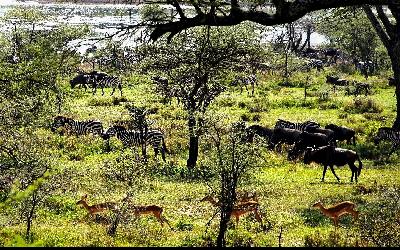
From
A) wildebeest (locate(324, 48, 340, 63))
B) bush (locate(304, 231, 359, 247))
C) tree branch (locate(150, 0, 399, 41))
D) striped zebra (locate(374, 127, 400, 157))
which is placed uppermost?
tree branch (locate(150, 0, 399, 41))

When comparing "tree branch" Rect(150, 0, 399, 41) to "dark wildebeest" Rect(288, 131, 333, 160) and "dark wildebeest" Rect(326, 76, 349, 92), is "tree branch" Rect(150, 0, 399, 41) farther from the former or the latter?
"dark wildebeest" Rect(326, 76, 349, 92)

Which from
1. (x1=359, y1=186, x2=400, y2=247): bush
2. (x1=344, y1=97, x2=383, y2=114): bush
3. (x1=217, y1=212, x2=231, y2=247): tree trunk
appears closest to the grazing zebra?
(x1=344, y1=97, x2=383, y2=114): bush

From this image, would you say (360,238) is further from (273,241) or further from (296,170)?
(296,170)

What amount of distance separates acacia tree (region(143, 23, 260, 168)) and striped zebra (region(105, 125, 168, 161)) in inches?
85.1

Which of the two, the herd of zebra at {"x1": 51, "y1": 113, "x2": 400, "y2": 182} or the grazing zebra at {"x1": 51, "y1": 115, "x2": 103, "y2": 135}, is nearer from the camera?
the herd of zebra at {"x1": 51, "y1": 113, "x2": 400, "y2": 182}

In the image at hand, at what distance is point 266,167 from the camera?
22.0 metres

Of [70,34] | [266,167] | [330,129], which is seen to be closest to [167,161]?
[266,167]

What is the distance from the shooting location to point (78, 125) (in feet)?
93.5

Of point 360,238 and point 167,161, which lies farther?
point 167,161

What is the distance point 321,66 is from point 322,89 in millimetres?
15007

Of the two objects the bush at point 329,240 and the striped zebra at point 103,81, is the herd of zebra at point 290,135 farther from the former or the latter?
the striped zebra at point 103,81

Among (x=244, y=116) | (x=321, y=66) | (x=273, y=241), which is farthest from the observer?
(x=321, y=66)

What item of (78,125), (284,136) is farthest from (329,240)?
(78,125)

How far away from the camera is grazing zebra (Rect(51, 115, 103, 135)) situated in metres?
27.7
